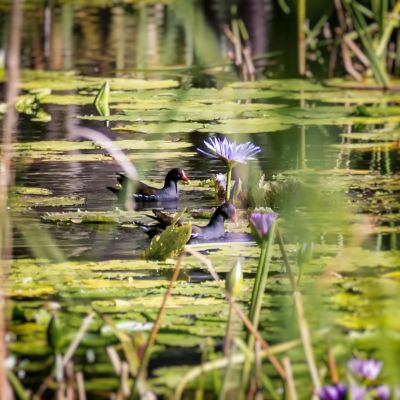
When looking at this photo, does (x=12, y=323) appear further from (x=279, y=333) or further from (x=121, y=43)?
(x=121, y=43)

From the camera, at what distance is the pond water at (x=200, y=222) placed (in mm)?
2842

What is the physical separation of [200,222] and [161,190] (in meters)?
0.51

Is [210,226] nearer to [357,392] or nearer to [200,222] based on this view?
[200,222]

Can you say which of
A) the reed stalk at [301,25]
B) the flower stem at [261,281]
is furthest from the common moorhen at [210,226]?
the reed stalk at [301,25]

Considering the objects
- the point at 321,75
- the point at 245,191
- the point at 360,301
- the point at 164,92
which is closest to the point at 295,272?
the point at 360,301

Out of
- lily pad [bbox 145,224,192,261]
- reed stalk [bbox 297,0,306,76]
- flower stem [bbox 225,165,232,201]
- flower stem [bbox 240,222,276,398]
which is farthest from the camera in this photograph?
reed stalk [bbox 297,0,306,76]

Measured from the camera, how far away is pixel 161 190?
206 inches

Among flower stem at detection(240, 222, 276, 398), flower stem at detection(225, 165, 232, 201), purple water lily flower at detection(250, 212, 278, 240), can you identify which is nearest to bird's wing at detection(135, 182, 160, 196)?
flower stem at detection(225, 165, 232, 201)

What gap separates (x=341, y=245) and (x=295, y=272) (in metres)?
0.46

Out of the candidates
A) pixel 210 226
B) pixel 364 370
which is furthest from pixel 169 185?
pixel 364 370

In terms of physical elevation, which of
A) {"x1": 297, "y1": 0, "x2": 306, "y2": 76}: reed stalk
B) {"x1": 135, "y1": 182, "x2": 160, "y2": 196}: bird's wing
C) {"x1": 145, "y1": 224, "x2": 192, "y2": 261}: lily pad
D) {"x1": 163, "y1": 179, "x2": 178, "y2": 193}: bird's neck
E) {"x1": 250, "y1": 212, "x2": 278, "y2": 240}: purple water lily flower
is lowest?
{"x1": 145, "y1": 224, "x2": 192, "y2": 261}: lily pad

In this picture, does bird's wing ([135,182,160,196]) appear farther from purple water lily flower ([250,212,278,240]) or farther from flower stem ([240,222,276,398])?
purple water lily flower ([250,212,278,240])

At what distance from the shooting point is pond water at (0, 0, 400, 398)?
2842 millimetres

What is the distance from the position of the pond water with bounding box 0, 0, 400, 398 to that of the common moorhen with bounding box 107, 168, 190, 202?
3.1 inches
